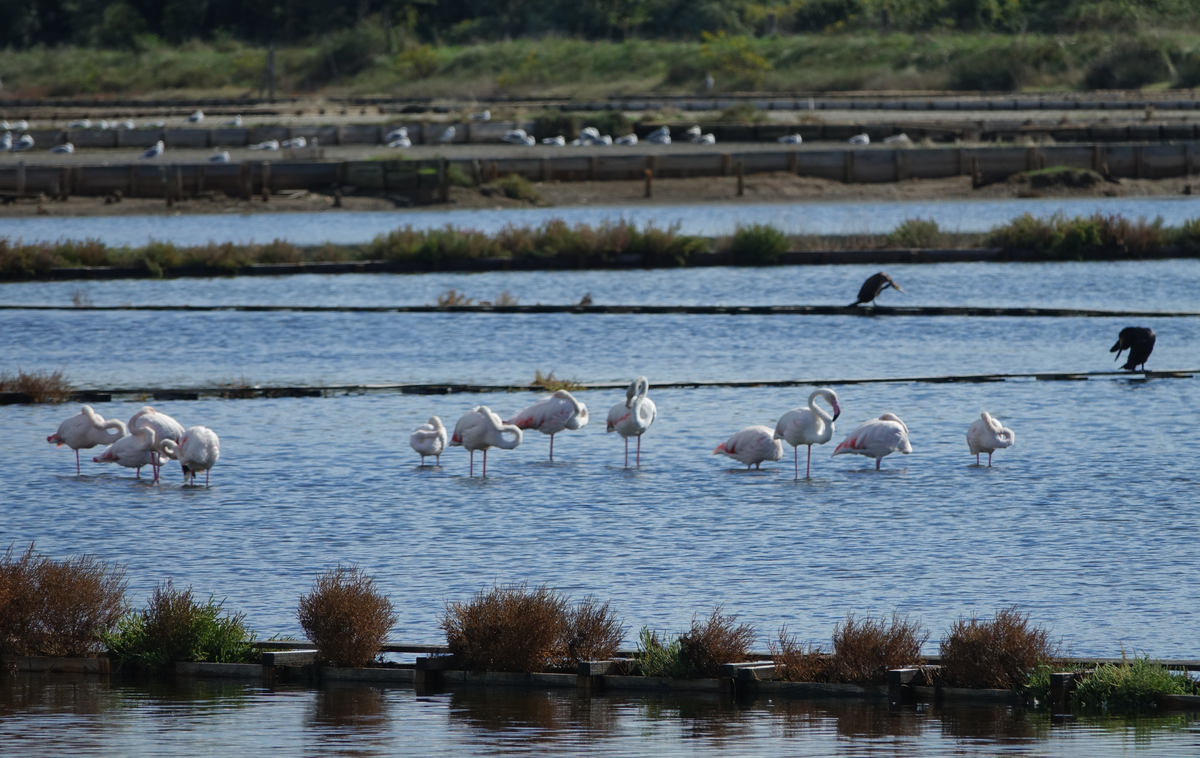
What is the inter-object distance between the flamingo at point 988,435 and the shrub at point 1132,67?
67117 millimetres

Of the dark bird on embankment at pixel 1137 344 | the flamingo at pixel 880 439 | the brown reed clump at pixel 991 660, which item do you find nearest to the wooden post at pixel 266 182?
the dark bird on embankment at pixel 1137 344

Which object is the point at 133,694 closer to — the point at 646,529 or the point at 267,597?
the point at 267,597

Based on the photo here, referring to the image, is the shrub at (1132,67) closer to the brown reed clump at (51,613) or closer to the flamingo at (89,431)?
the flamingo at (89,431)

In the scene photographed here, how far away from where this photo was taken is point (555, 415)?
1802 cm

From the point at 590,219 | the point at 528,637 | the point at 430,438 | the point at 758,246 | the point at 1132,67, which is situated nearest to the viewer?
the point at 528,637

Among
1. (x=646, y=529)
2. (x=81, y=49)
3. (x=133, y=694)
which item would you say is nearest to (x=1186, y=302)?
(x=646, y=529)

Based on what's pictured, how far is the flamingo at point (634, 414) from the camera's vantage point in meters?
17.6

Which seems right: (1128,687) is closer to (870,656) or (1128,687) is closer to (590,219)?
(870,656)

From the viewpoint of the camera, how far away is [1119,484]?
1622 centimetres

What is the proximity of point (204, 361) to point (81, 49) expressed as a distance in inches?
3437

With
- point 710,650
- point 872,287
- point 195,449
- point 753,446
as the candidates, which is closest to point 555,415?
point 753,446

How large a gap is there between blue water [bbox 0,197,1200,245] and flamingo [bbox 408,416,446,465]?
84.5 ft

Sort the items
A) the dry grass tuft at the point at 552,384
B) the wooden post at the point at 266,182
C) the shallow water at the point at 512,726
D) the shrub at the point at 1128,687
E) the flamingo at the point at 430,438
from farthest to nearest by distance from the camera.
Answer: the wooden post at the point at 266,182
the dry grass tuft at the point at 552,384
the flamingo at the point at 430,438
the shrub at the point at 1128,687
the shallow water at the point at 512,726

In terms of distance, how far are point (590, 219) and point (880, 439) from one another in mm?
30990
